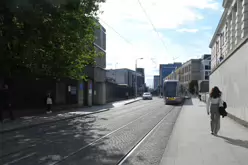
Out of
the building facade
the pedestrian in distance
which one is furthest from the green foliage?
the building facade

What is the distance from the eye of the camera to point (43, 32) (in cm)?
1475

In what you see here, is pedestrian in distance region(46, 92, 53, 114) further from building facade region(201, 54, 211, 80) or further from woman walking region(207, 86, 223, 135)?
building facade region(201, 54, 211, 80)

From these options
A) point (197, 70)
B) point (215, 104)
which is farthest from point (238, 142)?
point (197, 70)

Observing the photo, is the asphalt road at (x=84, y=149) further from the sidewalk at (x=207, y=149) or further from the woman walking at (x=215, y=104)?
the woman walking at (x=215, y=104)

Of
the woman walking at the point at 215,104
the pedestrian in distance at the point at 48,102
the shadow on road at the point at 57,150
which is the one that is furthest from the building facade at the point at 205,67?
the shadow on road at the point at 57,150

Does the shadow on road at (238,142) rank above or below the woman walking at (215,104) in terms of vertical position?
below

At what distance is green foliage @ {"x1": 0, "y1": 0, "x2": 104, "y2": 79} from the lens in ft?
43.7

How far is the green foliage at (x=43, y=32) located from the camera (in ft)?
43.7

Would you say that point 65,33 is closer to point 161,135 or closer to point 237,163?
point 161,135

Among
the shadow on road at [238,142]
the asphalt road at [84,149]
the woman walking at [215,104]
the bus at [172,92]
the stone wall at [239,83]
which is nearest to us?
the asphalt road at [84,149]

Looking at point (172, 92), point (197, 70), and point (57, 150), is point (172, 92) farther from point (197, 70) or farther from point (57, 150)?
point (197, 70)

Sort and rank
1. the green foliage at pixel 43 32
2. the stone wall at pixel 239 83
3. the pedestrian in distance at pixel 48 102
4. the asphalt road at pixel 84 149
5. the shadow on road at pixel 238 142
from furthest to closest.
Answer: the pedestrian in distance at pixel 48 102, the stone wall at pixel 239 83, the green foliage at pixel 43 32, the shadow on road at pixel 238 142, the asphalt road at pixel 84 149

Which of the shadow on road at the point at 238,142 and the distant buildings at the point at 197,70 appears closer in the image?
the shadow on road at the point at 238,142

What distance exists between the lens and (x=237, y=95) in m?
16.5
